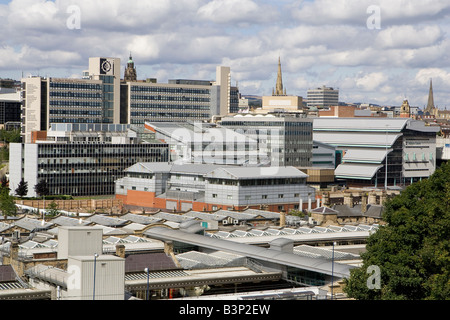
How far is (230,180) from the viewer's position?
311 feet

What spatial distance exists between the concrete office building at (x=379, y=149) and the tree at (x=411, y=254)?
11120 cm

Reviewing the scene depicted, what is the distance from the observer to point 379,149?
514 feet

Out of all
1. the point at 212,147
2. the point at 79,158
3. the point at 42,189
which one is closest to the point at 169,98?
the point at 212,147

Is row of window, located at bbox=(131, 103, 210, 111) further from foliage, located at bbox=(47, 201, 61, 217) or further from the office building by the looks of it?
foliage, located at bbox=(47, 201, 61, 217)

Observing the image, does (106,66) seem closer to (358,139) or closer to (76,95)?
(76,95)

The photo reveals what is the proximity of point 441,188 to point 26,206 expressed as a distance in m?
68.3

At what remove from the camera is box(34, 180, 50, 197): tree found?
4525 inches

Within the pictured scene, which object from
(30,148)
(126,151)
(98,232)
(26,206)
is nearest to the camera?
(98,232)

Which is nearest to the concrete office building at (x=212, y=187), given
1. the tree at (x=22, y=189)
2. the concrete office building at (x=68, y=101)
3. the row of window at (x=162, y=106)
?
the tree at (x=22, y=189)

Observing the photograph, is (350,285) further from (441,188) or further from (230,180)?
(230,180)

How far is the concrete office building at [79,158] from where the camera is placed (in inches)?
4793

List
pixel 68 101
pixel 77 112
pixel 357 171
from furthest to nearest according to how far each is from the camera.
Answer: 1. pixel 77 112
2. pixel 68 101
3. pixel 357 171

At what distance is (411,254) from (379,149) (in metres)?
120

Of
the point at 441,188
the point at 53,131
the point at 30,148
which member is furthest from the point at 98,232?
the point at 53,131
